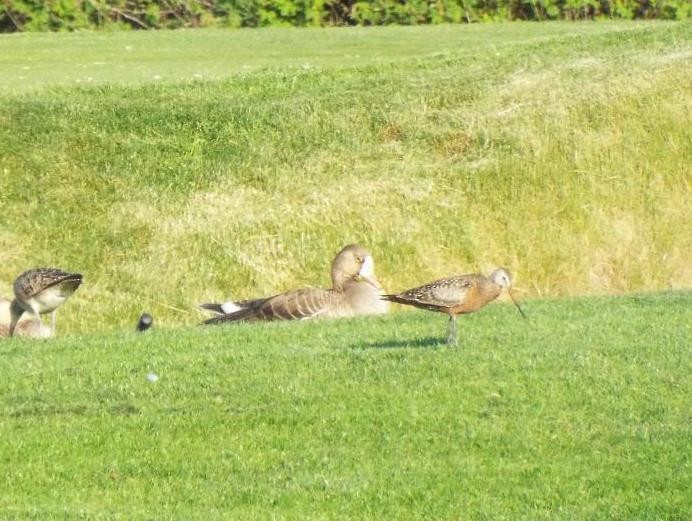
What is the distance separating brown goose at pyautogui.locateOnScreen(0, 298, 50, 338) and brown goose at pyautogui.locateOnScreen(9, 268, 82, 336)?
74mm

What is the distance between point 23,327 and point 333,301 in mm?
2862

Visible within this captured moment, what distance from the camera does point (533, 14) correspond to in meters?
28.0

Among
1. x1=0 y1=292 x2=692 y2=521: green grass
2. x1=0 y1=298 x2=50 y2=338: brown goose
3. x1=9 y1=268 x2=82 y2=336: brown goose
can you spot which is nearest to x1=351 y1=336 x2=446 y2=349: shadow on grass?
x1=0 y1=292 x2=692 y2=521: green grass

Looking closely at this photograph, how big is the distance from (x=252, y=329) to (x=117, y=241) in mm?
5343

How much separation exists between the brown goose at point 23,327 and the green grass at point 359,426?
201 centimetres

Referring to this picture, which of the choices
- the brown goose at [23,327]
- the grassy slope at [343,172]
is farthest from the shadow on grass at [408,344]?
the grassy slope at [343,172]

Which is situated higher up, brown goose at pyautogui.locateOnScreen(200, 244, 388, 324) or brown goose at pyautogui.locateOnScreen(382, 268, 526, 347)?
brown goose at pyautogui.locateOnScreen(382, 268, 526, 347)

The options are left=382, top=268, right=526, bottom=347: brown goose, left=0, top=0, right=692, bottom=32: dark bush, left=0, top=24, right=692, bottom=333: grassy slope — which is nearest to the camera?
left=382, top=268, right=526, bottom=347: brown goose

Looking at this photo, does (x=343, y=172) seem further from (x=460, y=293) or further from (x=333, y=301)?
(x=460, y=293)

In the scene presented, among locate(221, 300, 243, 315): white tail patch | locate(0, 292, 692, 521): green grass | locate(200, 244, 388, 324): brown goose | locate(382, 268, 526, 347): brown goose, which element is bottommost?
locate(221, 300, 243, 315): white tail patch

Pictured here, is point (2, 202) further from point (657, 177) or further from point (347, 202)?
point (657, 177)

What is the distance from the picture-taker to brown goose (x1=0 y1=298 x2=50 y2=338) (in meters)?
14.5

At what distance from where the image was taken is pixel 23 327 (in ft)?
47.7

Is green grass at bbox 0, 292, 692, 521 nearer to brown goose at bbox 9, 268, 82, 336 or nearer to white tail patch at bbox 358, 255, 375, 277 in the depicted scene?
brown goose at bbox 9, 268, 82, 336
